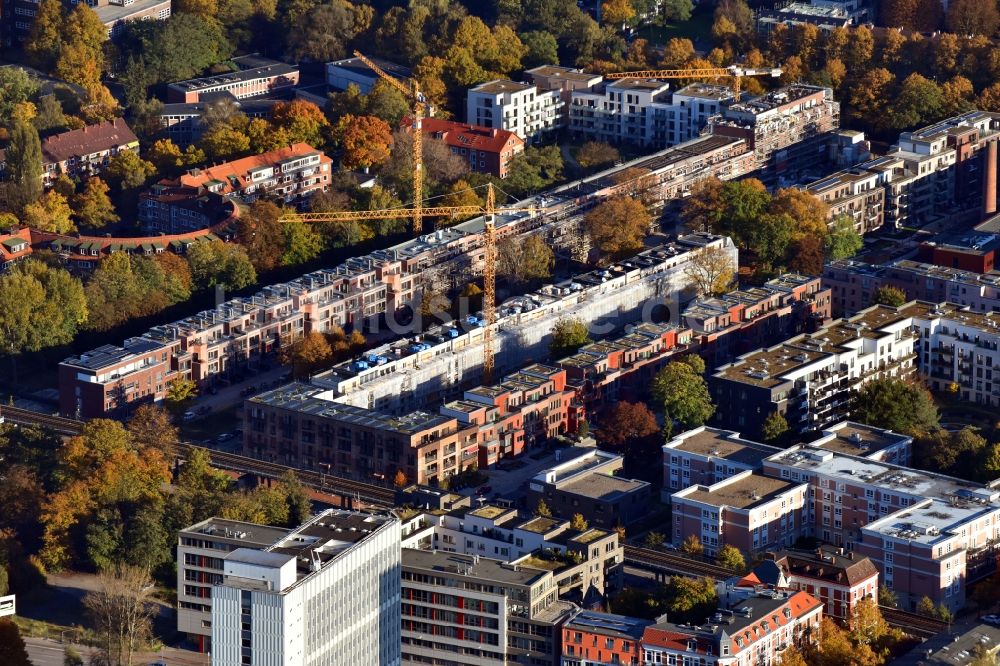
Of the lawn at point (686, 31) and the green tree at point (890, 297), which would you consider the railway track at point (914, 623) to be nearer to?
the green tree at point (890, 297)

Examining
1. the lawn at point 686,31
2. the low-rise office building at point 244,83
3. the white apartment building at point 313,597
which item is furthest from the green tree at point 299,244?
the white apartment building at point 313,597

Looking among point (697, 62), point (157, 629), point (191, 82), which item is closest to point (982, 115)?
point (697, 62)

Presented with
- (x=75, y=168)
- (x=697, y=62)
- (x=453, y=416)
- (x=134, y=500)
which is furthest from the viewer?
(x=697, y=62)

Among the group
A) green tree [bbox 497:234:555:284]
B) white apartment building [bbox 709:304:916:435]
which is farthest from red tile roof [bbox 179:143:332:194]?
white apartment building [bbox 709:304:916:435]

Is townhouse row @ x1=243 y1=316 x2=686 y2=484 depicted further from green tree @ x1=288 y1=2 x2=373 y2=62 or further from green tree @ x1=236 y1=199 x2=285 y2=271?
green tree @ x1=288 y1=2 x2=373 y2=62

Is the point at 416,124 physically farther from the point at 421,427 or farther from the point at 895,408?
the point at 895,408

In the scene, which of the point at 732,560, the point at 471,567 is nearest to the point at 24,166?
the point at 732,560

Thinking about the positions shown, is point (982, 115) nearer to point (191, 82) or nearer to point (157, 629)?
point (191, 82)
